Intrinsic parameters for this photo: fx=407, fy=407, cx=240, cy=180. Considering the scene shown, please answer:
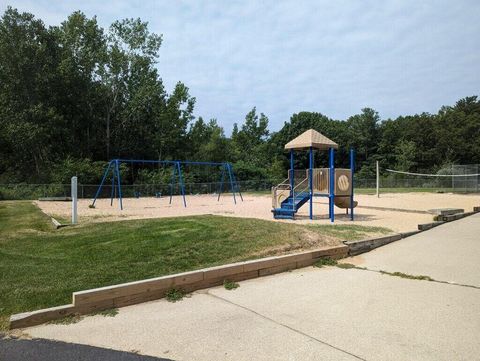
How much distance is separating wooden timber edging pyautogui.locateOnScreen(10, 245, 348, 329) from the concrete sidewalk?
16 cm

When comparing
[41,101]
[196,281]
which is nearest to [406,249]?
[196,281]

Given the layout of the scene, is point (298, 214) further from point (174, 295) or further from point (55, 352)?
point (55, 352)

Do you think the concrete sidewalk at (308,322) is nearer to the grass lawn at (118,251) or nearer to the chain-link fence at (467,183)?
the grass lawn at (118,251)

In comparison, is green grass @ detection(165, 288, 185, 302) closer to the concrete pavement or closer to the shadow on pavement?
the shadow on pavement

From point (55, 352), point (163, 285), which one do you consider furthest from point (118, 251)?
point (55, 352)

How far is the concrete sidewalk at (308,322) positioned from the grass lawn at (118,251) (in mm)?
834

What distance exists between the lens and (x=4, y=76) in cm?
3881

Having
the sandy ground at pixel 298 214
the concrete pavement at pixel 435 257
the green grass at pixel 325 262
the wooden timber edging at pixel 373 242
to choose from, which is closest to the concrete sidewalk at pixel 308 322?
the concrete pavement at pixel 435 257

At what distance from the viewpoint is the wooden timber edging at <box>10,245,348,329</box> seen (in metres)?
4.87

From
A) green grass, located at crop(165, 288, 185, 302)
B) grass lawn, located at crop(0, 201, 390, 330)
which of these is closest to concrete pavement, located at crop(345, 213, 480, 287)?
grass lawn, located at crop(0, 201, 390, 330)

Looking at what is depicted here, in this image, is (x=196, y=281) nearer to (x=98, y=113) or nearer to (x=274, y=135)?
(x=98, y=113)

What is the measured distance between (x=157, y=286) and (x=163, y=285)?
94mm

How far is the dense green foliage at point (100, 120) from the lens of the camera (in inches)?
1523

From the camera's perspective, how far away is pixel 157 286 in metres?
5.74
